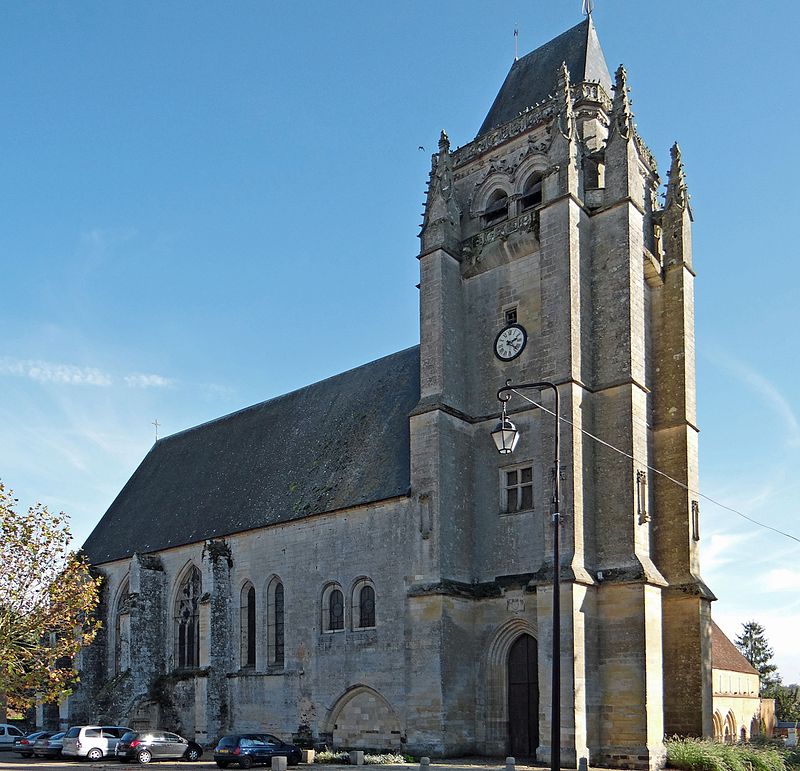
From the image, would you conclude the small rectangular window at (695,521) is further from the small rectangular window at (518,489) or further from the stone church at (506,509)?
the small rectangular window at (518,489)

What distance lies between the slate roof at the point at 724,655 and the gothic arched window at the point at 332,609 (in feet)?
75.4

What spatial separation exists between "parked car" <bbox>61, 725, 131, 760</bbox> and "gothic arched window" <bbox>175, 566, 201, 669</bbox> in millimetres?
5562

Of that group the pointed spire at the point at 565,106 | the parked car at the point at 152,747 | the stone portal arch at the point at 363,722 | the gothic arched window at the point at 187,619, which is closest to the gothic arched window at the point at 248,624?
the gothic arched window at the point at 187,619

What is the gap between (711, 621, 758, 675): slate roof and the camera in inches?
1821

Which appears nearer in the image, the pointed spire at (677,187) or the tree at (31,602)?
Result: the tree at (31,602)

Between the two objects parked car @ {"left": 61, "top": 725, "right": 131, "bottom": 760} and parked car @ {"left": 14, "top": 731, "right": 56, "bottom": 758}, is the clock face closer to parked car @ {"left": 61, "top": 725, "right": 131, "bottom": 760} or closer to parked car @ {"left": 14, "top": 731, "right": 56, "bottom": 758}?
parked car @ {"left": 61, "top": 725, "right": 131, "bottom": 760}

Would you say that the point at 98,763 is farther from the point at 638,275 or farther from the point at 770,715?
the point at 770,715

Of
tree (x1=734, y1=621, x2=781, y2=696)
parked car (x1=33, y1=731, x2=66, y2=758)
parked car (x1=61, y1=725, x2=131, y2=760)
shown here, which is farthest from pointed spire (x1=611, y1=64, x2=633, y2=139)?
tree (x1=734, y1=621, x2=781, y2=696)

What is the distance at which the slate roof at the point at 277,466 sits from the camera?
3172 centimetres

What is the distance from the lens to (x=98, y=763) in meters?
29.4

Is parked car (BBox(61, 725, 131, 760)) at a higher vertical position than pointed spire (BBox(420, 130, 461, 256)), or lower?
lower

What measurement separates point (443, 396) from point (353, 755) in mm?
10437

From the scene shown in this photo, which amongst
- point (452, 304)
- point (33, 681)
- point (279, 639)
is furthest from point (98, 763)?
point (452, 304)

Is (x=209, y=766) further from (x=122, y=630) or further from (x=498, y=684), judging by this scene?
(x=122, y=630)
